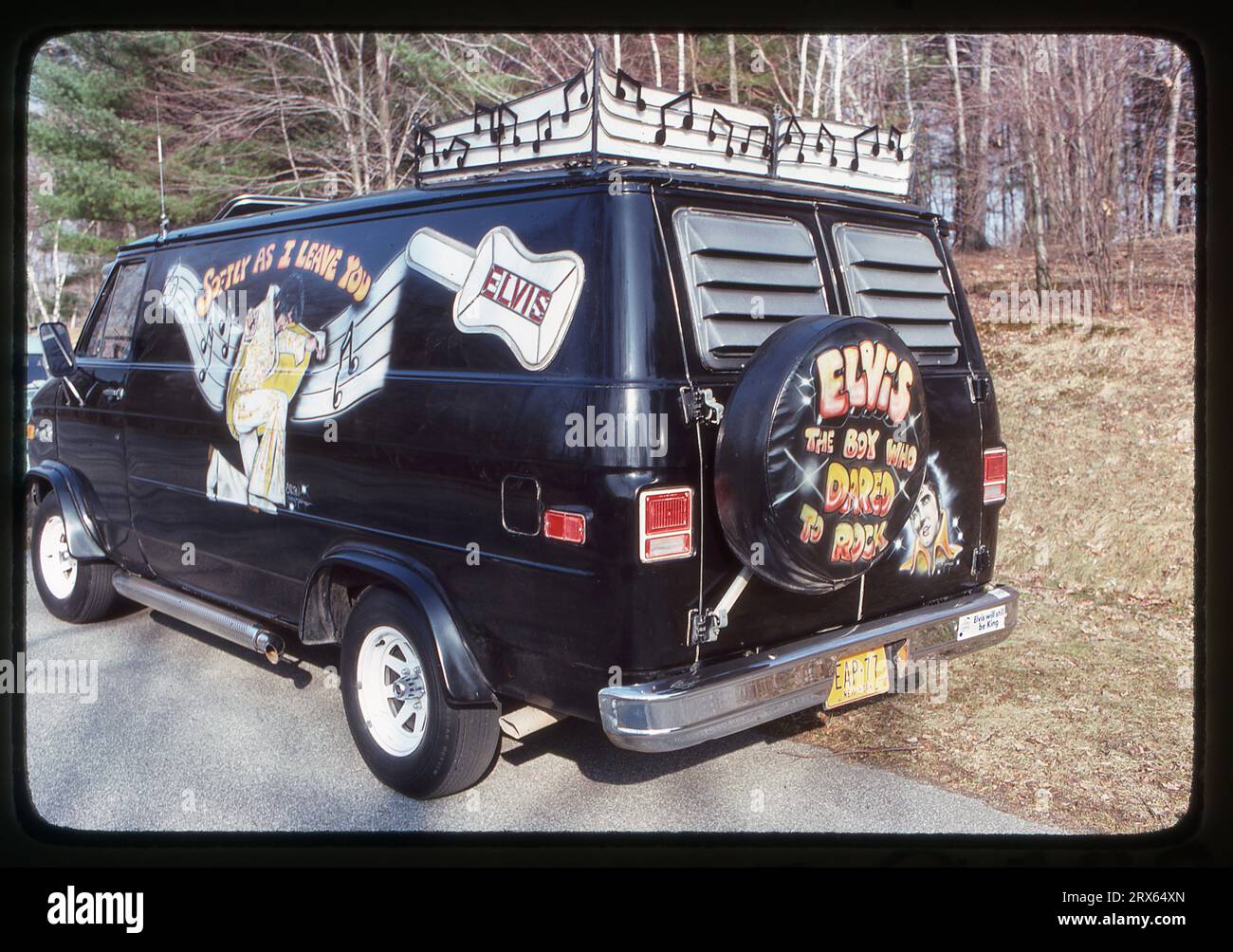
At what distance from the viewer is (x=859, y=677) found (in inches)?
161

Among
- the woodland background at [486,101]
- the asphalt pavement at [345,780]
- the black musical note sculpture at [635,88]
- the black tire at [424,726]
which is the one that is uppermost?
the woodland background at [486,101]

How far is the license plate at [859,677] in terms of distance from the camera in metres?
4.00

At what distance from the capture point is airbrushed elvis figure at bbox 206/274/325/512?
491 cm

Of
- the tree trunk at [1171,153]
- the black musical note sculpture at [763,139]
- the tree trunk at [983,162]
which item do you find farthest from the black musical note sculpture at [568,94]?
the tree trunk at [983,162]

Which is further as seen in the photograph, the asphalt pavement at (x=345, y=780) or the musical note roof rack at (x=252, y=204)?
the musical note roof rack at (x=252, y=204)

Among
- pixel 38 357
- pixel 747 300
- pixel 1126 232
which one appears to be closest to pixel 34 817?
pixel 747 300

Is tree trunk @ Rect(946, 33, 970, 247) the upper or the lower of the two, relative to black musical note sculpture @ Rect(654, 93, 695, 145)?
upper

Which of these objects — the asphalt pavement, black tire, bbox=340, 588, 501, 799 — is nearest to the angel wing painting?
black tire, bbox=340, 588, 501, 799

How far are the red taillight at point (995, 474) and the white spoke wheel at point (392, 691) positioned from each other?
257 centimetres

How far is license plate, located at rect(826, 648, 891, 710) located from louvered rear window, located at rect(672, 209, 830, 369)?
1185 millimetres

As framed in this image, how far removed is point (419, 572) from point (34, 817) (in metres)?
1.51

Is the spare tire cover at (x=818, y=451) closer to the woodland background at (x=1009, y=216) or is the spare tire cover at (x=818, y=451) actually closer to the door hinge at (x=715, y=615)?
the door hinge at (x=715, y=615)
